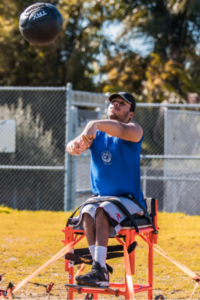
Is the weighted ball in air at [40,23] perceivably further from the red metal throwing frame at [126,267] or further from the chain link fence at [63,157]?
the red metal throwing frame at [126,267]

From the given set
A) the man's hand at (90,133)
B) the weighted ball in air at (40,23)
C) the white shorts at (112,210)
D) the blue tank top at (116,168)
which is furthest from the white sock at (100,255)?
the weighted ball in air at (40,23)

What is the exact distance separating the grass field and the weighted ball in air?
2.93 metres

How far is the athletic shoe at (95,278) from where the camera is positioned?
273 centimetres

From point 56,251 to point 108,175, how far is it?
2636mm

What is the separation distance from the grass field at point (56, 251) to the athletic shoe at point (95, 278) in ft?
3.51

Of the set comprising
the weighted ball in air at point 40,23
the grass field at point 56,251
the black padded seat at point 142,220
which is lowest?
the grass field at point 56,251

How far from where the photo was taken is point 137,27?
22.1 metres

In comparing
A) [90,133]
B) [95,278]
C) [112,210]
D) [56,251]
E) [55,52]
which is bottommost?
[56,251]

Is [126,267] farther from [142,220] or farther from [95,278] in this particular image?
[142,220]

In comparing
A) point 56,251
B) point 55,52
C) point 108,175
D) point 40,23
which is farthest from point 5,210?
point 55,52

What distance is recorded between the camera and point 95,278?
2736 millimetres

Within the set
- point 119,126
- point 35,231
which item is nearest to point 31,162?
point 35,231

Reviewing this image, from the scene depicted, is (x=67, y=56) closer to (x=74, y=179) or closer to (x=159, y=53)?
(x=159, y=53)

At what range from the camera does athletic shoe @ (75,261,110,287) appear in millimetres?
2732
